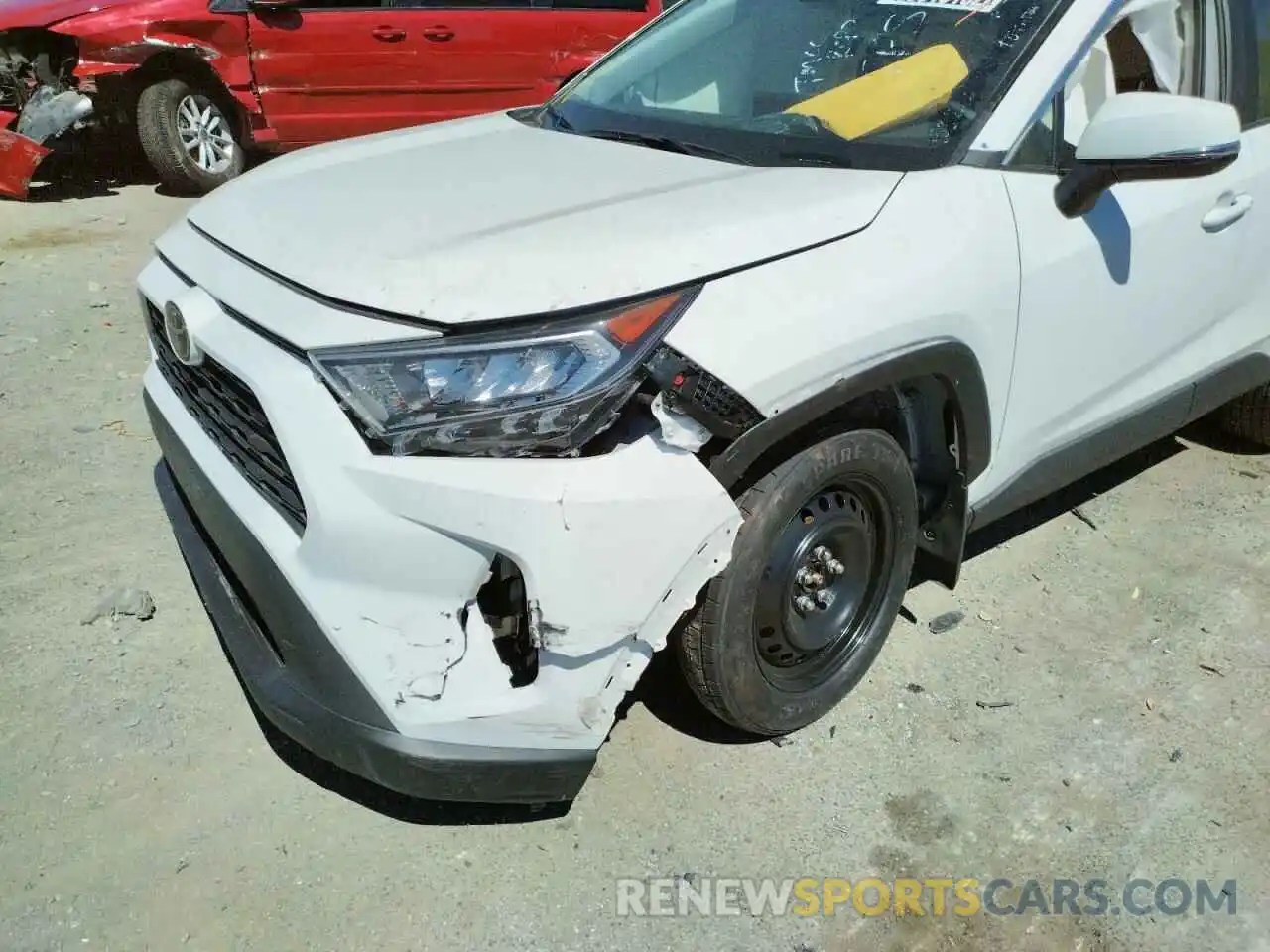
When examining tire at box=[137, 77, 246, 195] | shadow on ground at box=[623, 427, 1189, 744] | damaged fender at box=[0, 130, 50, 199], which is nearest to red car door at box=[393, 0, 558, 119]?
tire at box=[137, 77, 246, 195]

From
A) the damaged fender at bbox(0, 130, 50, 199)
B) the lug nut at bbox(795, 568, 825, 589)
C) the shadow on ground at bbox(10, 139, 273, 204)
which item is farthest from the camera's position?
the shadow on ground at bbox(10, 139, 273, 204)

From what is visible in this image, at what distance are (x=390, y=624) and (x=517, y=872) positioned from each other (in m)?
0.71

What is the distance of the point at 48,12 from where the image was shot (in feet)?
22.6

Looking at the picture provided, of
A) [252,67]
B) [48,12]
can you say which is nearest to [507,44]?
[252,67]

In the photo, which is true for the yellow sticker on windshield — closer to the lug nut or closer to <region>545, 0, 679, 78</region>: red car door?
→ the lug nut

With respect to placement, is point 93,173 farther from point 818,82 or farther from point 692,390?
point 692,390

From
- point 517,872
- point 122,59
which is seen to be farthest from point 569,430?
point 122,59

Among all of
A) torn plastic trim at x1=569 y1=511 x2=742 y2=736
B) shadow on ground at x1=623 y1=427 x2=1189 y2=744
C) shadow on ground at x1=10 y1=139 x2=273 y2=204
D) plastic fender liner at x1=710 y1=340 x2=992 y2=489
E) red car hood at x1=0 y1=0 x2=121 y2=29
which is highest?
red car hood at x1=0 y1=0 x2=121 y2=29

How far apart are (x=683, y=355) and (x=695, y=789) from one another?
1.11 meters

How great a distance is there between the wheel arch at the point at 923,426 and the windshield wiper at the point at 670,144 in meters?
0.62

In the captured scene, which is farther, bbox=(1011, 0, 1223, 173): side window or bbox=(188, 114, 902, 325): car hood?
bbox=(1011, 0, 1223, 173): side window

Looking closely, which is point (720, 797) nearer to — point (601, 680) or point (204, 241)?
point (601, 680)

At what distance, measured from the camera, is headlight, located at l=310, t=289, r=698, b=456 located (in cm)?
184

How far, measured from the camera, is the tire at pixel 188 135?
7086mm
